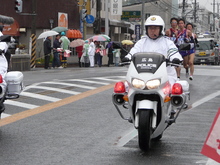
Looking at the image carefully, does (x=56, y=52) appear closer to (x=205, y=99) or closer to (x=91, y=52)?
(x=91, y=52)

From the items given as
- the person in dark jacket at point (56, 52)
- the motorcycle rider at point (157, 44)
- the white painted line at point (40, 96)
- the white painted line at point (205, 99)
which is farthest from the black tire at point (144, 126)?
the person in dark jacket at point (56, 52)

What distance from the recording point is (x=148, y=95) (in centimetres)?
735

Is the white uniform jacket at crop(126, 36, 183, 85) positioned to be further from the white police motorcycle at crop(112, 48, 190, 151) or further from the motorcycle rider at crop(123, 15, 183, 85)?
the white police motorcycle at crop(112, 48, 190, 151)

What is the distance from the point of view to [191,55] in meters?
18.5

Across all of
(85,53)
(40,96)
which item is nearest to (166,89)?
(40,96)

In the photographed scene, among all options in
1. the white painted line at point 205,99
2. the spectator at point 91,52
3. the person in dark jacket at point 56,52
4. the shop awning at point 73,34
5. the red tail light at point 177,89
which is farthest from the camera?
the shop awning at point 73,34

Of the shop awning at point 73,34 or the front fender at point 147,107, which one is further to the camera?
the shop awning at point 73,34

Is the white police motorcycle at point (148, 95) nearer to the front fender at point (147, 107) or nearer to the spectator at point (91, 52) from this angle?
the front fender at point (147, 107)

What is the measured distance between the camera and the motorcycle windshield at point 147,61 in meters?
7.39

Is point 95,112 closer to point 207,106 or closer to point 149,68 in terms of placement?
point 207,106

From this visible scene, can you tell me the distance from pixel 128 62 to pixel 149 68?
784 mm

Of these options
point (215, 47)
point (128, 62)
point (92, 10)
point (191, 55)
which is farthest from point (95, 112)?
point (92, 10)

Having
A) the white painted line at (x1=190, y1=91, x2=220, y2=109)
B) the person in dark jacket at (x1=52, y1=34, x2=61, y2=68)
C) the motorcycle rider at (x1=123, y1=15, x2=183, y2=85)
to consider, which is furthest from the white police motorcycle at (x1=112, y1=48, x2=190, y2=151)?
the person in dark jacket at (x1=52, y1=34, x2=61, y2=68)

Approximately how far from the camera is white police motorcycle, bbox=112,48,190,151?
726 centimetres
